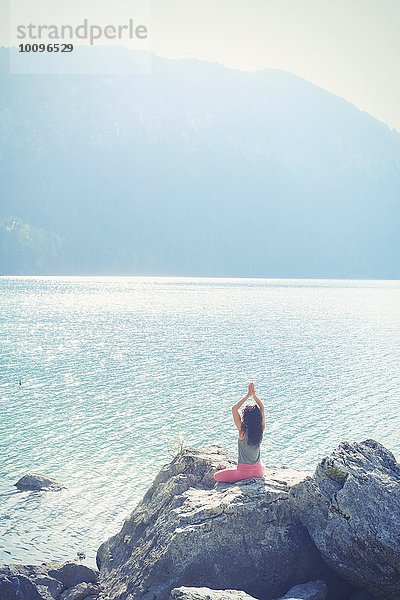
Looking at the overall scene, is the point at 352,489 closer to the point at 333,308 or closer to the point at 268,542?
the point at 268,542

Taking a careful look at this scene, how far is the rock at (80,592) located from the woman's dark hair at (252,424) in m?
4.19

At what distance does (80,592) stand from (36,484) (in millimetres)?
10352

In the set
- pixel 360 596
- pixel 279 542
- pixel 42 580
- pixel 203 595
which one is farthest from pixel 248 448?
pixel 42 580

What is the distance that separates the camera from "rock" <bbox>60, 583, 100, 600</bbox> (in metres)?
13.0

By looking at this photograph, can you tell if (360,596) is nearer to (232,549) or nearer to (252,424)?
(232,549)

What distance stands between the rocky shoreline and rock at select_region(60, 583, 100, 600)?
0.02m

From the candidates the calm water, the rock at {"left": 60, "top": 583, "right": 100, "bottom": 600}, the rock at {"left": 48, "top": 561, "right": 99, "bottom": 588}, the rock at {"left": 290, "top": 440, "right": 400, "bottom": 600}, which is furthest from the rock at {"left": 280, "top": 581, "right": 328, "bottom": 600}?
the calm water

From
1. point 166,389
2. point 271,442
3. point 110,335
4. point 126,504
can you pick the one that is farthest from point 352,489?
point 110,335

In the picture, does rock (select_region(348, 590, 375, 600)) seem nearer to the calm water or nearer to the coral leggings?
the coral leggings

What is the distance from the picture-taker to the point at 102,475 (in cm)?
2494

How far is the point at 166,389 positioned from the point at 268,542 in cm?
3404

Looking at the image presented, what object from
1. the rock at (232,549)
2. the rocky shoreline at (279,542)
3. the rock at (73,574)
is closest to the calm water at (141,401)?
the rock at (73,574)

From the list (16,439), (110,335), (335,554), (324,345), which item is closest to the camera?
(335,554)

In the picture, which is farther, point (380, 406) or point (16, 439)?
point (380, 406)
